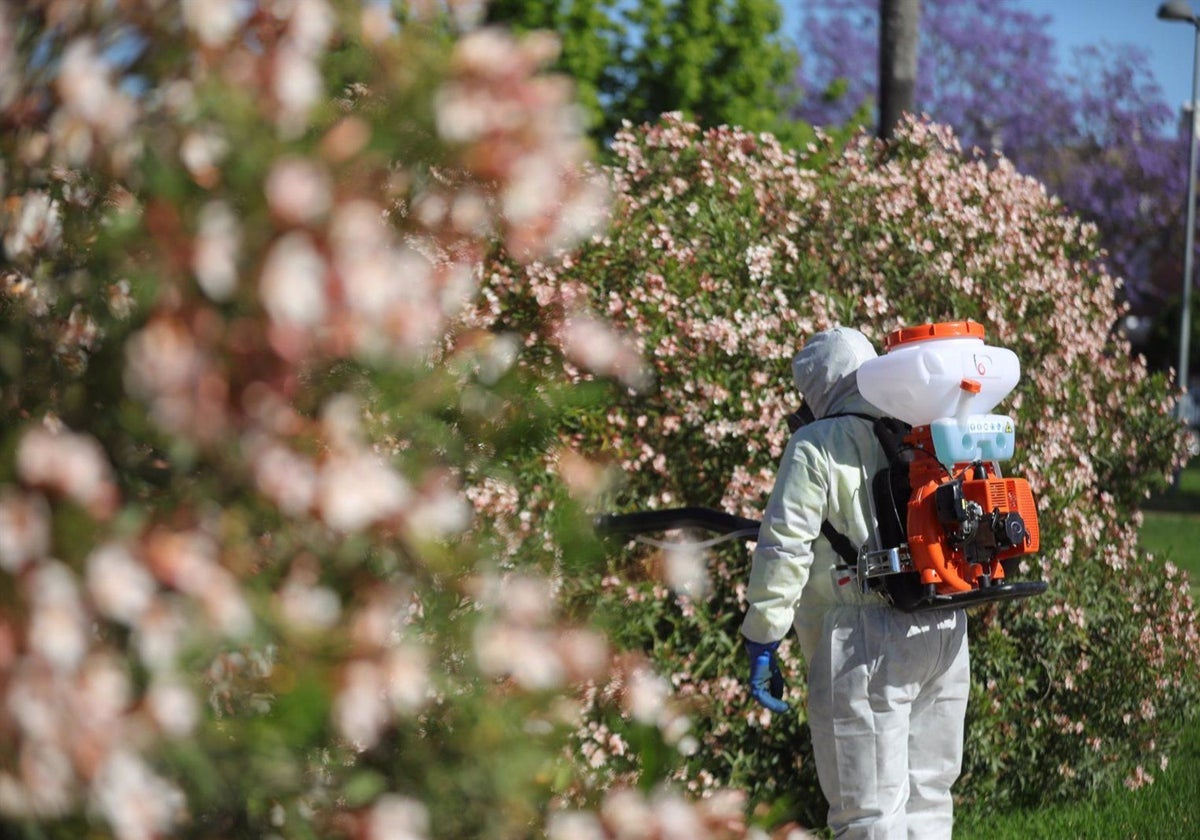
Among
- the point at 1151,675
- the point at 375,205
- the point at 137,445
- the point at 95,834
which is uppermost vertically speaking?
the point at 375,205

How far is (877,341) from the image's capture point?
5875mm

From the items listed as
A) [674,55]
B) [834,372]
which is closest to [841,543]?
[834,372]

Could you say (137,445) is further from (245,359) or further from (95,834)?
(95,834)

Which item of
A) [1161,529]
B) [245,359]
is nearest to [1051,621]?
[245,359]

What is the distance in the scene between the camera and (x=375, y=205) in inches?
64.7

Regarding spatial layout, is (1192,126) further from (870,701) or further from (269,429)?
(269,429)

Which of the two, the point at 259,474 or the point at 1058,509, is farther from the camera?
the point at 1058,509

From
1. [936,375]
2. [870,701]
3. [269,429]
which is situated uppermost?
[269,429]

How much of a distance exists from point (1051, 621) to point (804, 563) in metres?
2.51

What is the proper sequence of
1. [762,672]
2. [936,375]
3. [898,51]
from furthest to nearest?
[898,51] < [762,672] < [936,375]

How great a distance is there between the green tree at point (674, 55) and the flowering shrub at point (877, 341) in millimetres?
14196

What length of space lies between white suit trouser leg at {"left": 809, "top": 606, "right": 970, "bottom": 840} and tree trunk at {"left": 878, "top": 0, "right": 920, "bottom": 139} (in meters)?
5.25

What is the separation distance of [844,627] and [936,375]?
754 millimetres

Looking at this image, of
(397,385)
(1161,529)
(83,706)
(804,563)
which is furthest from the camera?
(1161,529)
